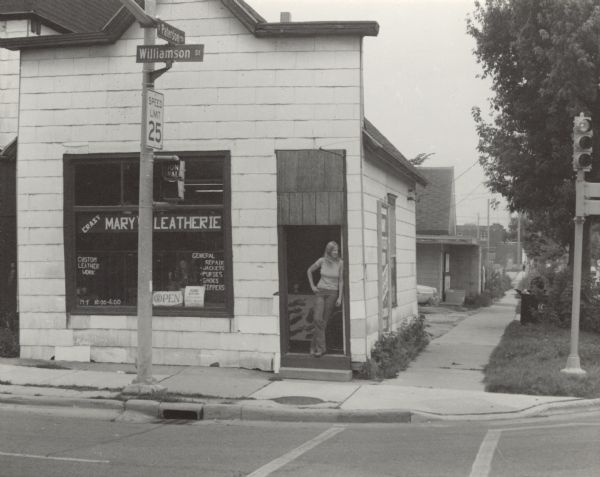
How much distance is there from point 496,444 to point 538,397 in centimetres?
273

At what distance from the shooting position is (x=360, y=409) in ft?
29.9

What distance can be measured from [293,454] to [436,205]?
93.4 feet

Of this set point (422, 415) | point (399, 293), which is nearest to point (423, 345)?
point (399, 293)

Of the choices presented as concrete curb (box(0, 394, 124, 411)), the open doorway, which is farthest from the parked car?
concrete curb (box(0, 394, 124, 411))

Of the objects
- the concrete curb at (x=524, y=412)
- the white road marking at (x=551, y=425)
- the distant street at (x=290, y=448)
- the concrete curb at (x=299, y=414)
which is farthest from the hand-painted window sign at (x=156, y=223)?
the white road marking at (x=551, y=425)

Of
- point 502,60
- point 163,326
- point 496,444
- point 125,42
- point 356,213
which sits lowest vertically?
point 496,444

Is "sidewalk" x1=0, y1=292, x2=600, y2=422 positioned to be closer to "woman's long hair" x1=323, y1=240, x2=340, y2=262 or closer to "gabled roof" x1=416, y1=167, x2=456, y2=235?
"woman's long hair" x1=323, y1=240, x2=340, y2=262

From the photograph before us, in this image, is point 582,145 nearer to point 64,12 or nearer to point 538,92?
point 538,92

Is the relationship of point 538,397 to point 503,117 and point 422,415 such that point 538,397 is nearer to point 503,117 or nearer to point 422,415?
point 422,415

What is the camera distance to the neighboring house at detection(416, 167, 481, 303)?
31.5 m

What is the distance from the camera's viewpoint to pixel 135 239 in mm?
12195

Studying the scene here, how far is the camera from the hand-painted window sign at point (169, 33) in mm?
9602

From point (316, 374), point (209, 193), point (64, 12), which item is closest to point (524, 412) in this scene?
point (316, 374)

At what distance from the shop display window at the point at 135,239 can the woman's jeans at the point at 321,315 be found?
1398mm
